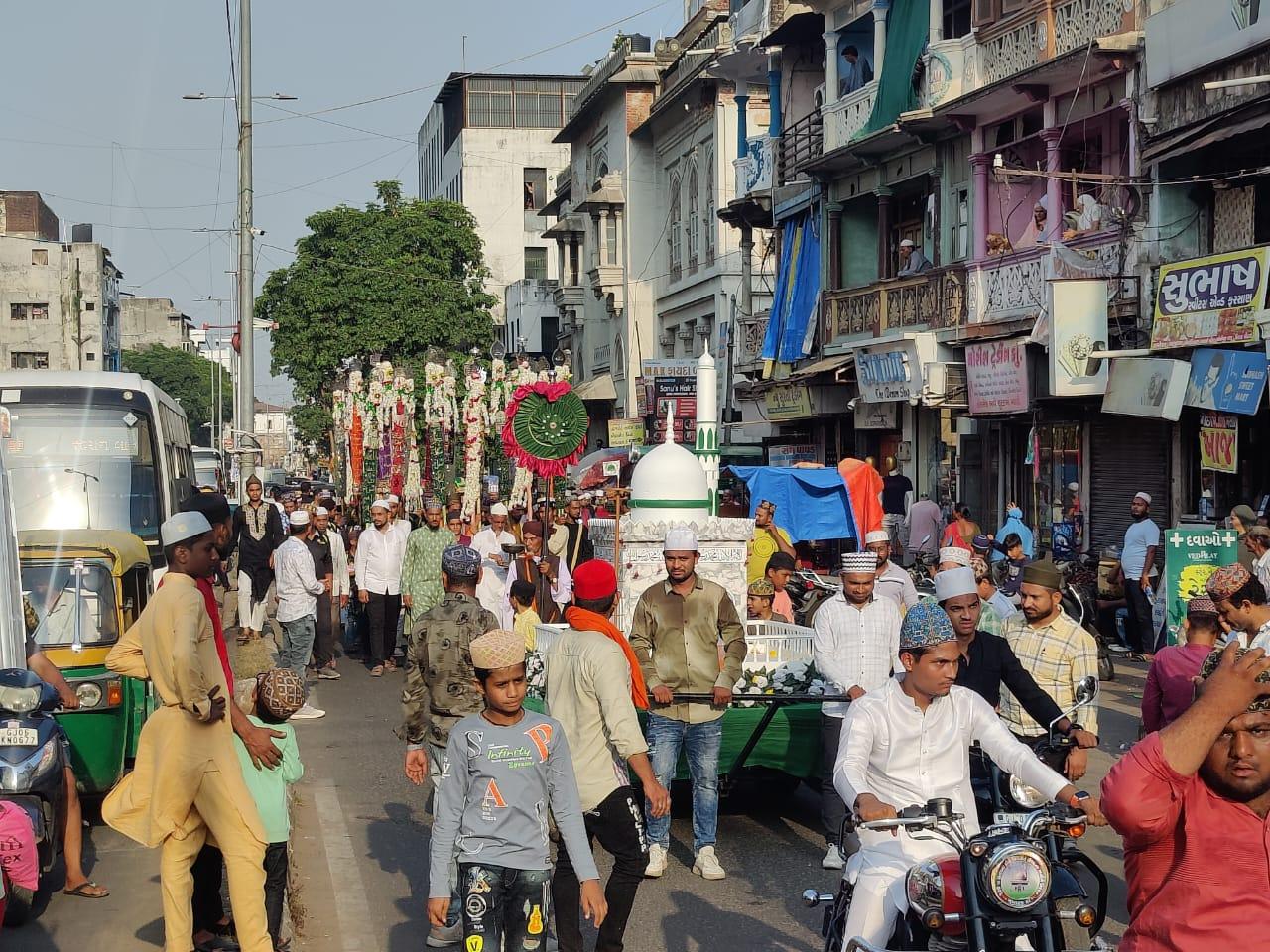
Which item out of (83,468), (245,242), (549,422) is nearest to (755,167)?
(245,242)

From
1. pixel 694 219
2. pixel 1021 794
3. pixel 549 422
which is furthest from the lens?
pixel 694 219

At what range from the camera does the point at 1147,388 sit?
18703 millimetres

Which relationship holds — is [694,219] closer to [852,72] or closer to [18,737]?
[852,72]

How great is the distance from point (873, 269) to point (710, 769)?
21.3 meters

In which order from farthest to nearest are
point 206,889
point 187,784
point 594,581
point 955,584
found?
1. point 955,584
2. point 206,889
3. point 594,581
4. point 187,784

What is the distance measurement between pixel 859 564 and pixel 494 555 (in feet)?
30.3

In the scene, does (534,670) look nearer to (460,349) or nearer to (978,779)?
(978,779)

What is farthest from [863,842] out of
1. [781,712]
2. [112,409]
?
[112,409]

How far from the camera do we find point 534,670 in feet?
31.9

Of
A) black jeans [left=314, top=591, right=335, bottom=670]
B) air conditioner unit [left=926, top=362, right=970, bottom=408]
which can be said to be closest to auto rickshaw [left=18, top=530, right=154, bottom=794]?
black jeans [left=314, top=591, right=335, bottom=670]

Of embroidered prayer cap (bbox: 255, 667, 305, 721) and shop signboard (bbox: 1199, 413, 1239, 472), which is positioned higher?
shop signboard (bbox: 1199, 413, 1239, 472)

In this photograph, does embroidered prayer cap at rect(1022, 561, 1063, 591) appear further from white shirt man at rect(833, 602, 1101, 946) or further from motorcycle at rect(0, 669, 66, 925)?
motorcycle at rect(0, 669, 66, 925)

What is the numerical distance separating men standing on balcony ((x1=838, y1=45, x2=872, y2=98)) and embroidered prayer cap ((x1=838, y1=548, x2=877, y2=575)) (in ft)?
67.7

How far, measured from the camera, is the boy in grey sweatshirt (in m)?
5.39
